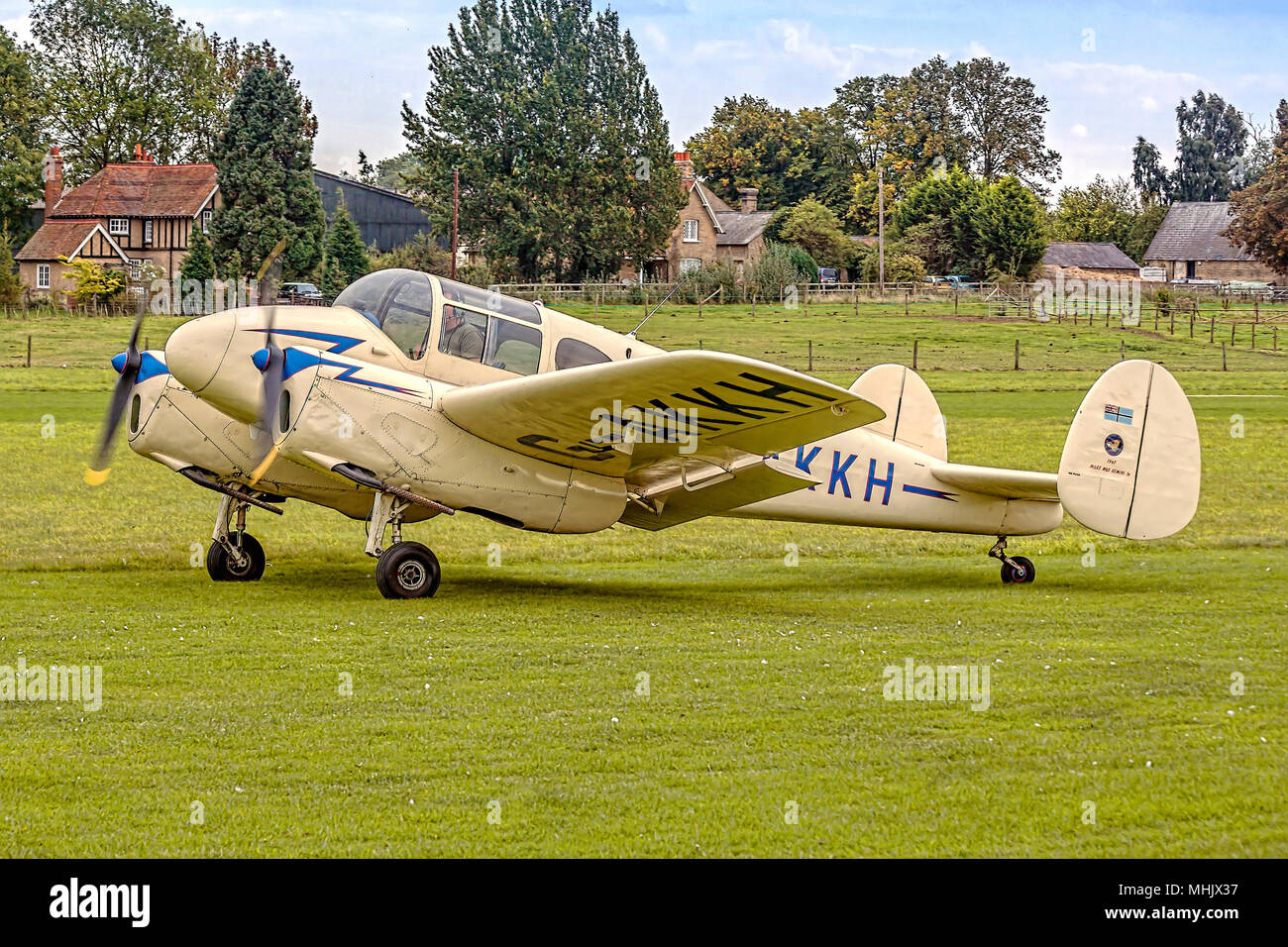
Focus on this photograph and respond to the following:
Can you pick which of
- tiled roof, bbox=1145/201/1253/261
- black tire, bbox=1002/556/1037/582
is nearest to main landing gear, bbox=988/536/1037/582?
black tire, bbox=1002/556/1037/582

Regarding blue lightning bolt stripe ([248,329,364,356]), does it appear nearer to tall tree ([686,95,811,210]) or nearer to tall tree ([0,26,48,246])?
tall tree ([0,26,48,246])

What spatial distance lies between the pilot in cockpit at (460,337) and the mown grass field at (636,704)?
2583 millimetres

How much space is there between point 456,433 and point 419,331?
1166mm

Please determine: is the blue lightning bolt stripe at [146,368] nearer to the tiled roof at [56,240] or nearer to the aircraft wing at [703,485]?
the aircraft wing at [703,485]

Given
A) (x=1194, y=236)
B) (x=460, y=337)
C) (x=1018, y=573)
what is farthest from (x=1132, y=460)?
(x=1194, y=236)

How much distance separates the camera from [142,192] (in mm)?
90875

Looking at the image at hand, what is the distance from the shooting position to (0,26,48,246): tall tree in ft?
304

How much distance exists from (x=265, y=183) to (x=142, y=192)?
19.7 meters

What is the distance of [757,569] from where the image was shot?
19.3m

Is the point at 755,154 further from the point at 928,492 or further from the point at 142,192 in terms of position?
the point at 928,492

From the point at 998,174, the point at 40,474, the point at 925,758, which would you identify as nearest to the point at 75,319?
the point at 40,474

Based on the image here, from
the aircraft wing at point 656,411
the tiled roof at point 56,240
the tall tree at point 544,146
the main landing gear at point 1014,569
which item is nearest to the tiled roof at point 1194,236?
the tall tree at point 544,146
